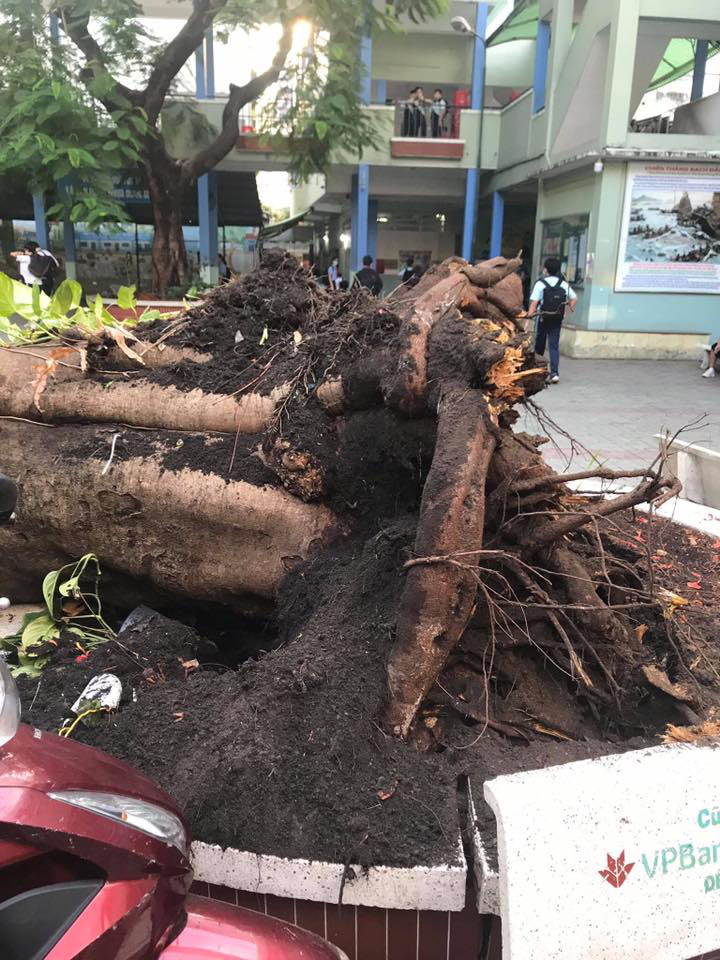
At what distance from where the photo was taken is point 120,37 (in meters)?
12.9

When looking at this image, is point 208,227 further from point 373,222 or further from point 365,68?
point 373,222

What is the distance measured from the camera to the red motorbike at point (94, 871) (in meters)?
1.35

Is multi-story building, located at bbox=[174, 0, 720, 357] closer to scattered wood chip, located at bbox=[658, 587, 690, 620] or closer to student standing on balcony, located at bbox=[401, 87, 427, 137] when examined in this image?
student standing on balcony, located at bbox=[401, 87, 427, 137]

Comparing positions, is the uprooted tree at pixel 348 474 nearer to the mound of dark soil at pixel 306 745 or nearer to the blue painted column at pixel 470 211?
the mound of dark soil at pixel 306 745

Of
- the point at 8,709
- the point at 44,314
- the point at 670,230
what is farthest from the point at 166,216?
the point at 8,709

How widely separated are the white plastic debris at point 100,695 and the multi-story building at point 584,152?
1329 centimetres

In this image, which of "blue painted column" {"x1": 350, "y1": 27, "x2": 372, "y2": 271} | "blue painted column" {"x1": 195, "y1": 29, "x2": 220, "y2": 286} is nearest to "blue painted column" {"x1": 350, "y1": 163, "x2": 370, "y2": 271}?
Answer: "blue painted column" {"x1": 350, "y1": 27, "x2": 372, "y2": 271}

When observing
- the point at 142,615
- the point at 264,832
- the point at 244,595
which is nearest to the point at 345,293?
the point at 244,595

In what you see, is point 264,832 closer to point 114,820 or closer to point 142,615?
point 114,820

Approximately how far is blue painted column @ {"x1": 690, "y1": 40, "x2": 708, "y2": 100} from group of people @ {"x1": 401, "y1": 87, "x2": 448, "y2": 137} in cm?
588

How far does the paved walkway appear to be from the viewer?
756cm

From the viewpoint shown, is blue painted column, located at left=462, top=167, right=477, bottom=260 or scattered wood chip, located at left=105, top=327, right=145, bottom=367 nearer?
scattered wood chip, located at left=105, top=327, right=145, bottom=367

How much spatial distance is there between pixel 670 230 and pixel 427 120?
7893 mm

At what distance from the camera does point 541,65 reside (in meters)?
16.2
